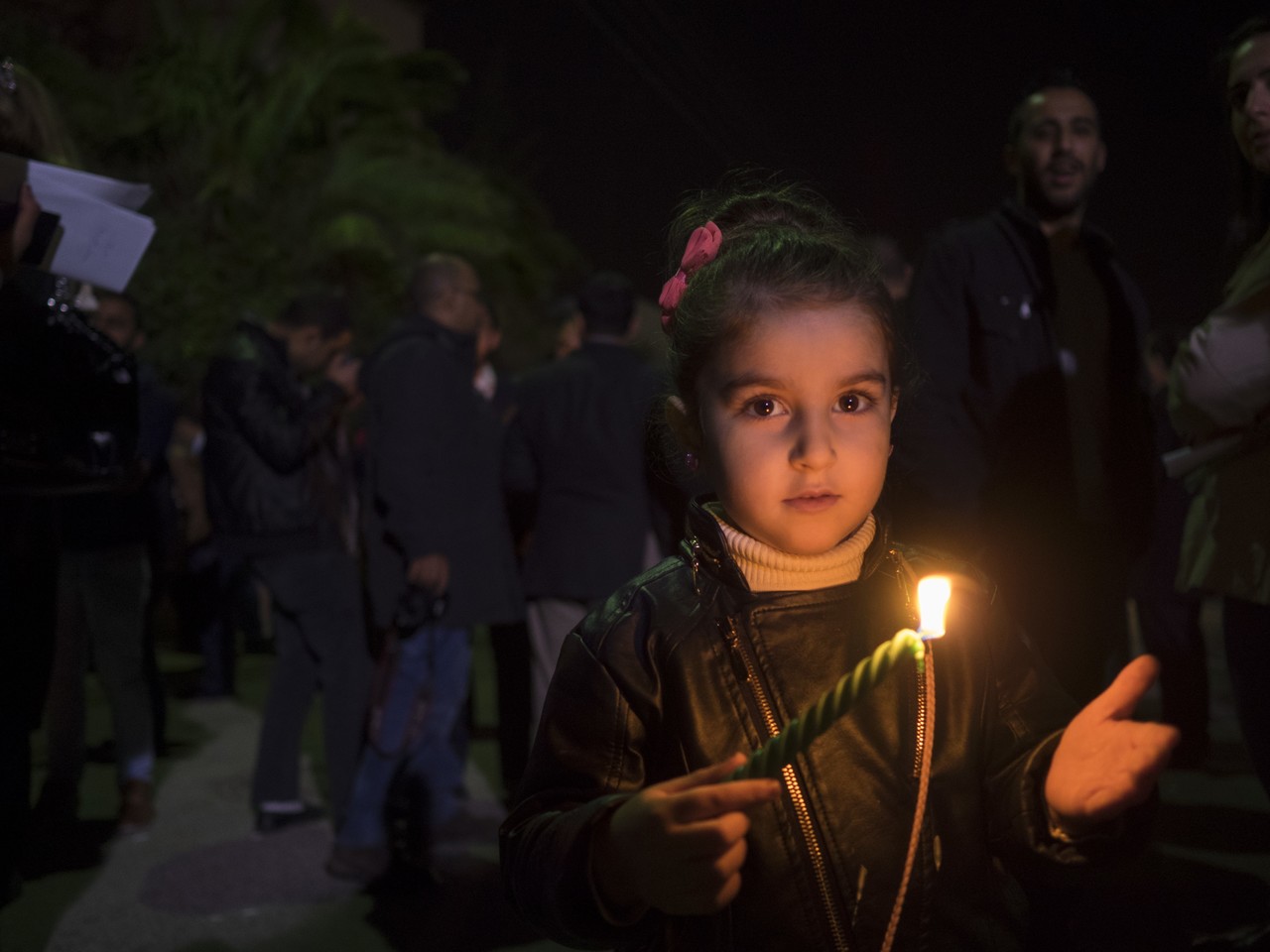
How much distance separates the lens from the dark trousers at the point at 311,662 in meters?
4.95

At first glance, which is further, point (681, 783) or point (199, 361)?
point (199, 361)

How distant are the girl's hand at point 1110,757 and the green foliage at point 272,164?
16.6 metres

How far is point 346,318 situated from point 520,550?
4.48 feet

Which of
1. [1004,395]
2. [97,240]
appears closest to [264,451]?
[97,240]

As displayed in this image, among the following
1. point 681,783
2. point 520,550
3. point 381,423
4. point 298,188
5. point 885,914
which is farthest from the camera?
point 298,188

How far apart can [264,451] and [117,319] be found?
1151mm

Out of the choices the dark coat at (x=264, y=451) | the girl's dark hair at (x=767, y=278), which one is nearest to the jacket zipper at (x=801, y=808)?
the girl's dark hair at (x=767, y=278)

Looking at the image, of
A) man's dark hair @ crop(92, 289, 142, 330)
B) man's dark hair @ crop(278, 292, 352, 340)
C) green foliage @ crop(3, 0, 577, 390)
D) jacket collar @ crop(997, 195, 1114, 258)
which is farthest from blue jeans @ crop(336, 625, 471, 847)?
green foliage @ crop(3, 0, 577, 390)

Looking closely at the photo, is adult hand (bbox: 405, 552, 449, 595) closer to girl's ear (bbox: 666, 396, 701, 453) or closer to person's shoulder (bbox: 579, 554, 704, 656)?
girl's ear (bbox: 666, 396, 701, 453)

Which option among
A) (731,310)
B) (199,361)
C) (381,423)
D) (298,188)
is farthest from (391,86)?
(731,310)

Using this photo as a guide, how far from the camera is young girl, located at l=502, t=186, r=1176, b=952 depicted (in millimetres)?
1619

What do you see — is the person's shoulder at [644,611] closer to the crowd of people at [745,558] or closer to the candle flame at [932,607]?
the crowd of people at [745,558]

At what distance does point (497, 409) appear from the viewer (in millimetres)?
6945

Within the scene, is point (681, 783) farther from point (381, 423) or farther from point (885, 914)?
point (381, 423)
